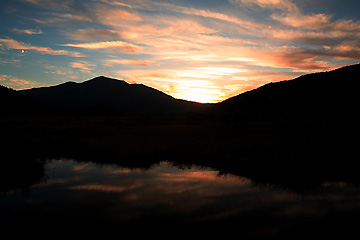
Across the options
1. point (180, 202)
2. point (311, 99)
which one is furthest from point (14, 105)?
point (180, 202)

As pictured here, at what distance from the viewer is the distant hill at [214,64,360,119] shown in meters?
54.7

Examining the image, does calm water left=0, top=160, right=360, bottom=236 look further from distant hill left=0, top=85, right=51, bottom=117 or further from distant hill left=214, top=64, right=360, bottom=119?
distant hill left=0, top=85, right=51, bottom=117

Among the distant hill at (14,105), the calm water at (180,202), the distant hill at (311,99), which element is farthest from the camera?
the distant hill at (14,105)

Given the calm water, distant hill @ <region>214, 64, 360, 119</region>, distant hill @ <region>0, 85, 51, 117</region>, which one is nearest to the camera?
the calm water

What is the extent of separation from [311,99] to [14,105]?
111m

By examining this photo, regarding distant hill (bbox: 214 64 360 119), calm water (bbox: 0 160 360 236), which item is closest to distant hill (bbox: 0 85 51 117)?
distant hill (bbox: 214 64 360 119)

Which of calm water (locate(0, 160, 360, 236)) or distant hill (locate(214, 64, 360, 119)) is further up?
distant hill (locate(214, 64, 360, 119))

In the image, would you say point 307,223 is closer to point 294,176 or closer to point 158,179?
point 294,176

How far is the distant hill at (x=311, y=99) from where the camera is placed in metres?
54.7

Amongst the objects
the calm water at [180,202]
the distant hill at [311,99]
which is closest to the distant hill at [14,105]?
the distant hill at [311,99]

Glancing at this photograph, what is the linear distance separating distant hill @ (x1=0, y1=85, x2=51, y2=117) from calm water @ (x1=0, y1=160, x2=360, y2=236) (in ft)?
309

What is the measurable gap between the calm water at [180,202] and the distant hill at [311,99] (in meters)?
45.8

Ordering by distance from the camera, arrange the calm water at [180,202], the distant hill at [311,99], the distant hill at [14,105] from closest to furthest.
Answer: the calm water at [180,202] < the distant hill at [311,99] < the distant hill at [14,105]

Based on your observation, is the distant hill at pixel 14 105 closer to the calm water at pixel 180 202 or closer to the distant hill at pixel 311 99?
the distant hill at pixel 311 99
